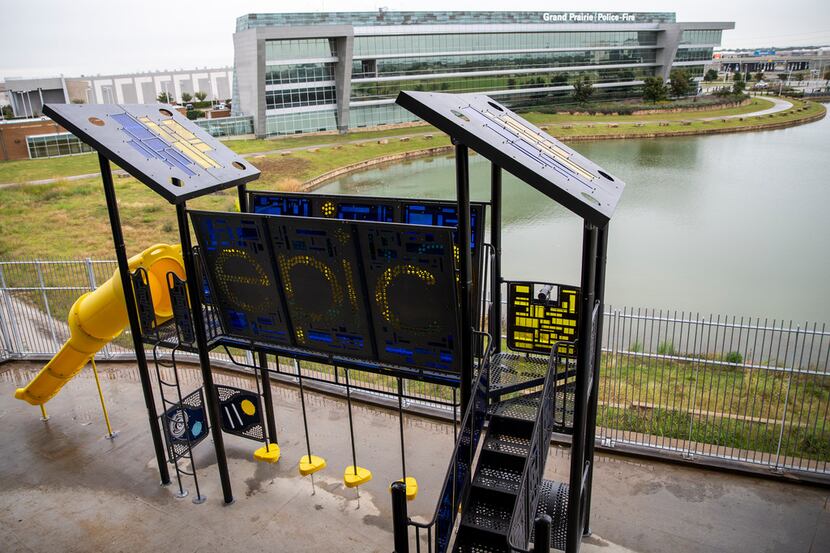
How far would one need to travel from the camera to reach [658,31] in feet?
257

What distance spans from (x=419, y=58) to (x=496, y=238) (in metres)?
59.1

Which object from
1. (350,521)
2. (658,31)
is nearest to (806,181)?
(350,521)

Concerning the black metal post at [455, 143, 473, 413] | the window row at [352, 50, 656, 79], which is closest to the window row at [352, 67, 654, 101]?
the window row at [352, 50, 656, 79]

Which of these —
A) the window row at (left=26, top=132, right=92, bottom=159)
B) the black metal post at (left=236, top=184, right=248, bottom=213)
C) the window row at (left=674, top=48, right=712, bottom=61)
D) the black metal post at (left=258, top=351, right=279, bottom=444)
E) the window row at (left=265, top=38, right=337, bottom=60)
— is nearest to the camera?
the black metal post at (left=236, top=184, right=248, bottom=213)

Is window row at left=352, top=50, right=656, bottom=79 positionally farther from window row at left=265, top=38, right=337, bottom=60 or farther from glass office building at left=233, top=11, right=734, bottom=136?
window row at left=265, top=38, right=337, bottom=60

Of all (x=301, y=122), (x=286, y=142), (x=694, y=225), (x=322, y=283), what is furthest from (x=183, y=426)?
(x=301, y=122)

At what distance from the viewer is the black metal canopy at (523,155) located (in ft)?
16.5

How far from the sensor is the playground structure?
558 centimetres

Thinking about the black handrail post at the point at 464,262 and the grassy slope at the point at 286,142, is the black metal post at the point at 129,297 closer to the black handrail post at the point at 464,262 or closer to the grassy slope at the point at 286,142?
the black handrail post at the point at 464,262

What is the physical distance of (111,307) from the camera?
8883mm

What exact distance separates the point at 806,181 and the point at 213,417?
39.4 metres

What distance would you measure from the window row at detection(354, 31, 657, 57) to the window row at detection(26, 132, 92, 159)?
26394 mm

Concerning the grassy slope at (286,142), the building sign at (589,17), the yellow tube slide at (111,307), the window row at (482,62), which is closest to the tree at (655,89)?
the grassy slope at (286,142)

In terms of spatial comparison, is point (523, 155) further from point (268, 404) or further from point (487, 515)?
point (268, 404)
